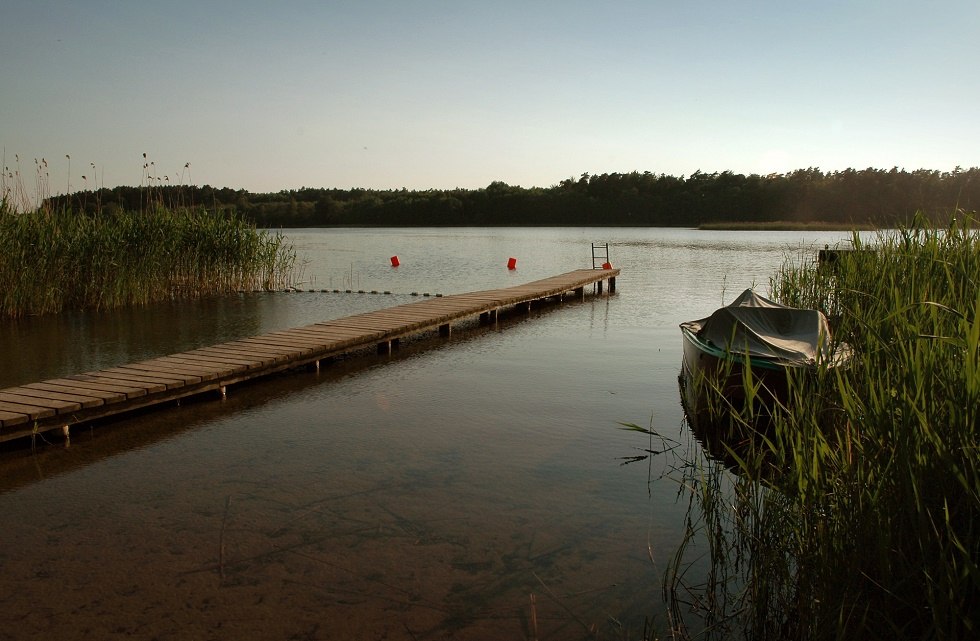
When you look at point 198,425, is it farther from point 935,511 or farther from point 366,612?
point 935,511

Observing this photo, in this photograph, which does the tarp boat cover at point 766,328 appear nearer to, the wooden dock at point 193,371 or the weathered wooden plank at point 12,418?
the wooden dock at point 193,371

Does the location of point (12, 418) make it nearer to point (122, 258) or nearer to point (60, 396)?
point (60, 396)

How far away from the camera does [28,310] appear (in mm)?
11414

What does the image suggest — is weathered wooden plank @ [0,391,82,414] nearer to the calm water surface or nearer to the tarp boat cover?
the calm water surface

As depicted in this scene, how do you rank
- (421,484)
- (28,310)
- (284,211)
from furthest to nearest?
(284,211) < (28,310) < (421,484)

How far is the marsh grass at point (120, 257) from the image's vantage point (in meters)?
11.0

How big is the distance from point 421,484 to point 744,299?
3.98 meters

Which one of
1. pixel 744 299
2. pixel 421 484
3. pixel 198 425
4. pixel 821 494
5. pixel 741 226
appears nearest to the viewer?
pixel 821 494

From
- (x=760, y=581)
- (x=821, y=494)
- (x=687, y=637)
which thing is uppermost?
(x=821, y=494)

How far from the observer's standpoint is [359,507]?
14.2ft

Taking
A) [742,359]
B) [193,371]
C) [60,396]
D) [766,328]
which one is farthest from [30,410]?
[766,328]

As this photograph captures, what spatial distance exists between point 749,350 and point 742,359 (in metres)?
0.40

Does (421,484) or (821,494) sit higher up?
(821,494)

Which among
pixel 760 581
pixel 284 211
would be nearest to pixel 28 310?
pixel 760 581
